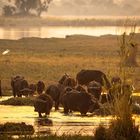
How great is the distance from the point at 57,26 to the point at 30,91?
84872 mm

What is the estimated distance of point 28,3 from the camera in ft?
378

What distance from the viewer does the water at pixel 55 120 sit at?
16297 mm

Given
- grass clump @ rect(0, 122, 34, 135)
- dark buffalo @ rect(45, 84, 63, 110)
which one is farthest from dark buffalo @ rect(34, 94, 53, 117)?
grass clump @ rect(0, 122, 34, 135)

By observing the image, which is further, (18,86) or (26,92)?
(26,92)

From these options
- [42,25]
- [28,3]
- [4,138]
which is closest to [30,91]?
[4,138]

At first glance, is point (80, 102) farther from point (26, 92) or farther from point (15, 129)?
point (26, 92)

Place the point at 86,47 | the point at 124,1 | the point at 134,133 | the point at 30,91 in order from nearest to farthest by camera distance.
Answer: the point at 134,133 → the point at 30,91 → the point at 86,47 → the point at 124,1

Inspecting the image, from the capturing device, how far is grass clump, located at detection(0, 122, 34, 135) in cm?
1522

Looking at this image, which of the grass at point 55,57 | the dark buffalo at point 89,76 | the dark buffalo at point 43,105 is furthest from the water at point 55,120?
the grass at point 55,57

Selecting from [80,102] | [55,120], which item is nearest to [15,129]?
[55,120]

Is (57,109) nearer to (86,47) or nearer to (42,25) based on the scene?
(86,47)

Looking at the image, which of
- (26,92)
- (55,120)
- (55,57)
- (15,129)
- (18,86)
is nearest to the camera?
(15,129)

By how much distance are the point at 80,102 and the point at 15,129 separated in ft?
15.9

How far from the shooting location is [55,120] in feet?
60.7
